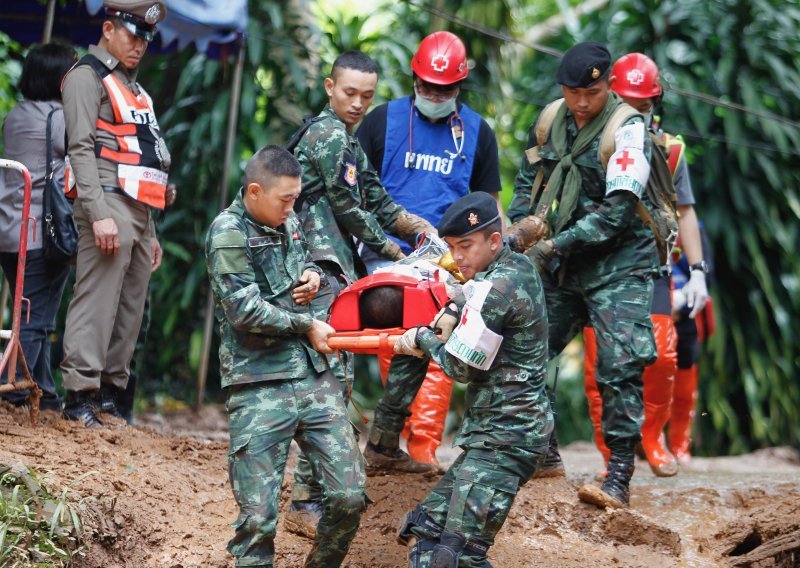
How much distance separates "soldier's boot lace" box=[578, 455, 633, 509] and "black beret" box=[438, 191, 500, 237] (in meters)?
1.94

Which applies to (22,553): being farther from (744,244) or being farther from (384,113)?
(744,244)

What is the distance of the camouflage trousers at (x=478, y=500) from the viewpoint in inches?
183

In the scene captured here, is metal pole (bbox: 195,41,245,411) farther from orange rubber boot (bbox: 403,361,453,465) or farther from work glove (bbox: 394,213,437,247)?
work glove (bbox: 394,213,437,247)

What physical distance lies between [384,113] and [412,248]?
808 mm

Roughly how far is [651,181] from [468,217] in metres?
1.82

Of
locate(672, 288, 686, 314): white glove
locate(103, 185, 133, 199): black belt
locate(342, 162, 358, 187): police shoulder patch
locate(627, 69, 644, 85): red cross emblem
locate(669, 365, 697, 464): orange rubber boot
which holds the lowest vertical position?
locate(669, 365, 697, 464): orange rubber boot

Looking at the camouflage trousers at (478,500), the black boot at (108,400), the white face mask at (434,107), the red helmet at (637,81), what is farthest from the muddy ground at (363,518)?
the red helmet at (637,81)

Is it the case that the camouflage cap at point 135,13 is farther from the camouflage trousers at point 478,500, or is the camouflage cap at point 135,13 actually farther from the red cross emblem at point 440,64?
the camouflage trousers at point 478,500

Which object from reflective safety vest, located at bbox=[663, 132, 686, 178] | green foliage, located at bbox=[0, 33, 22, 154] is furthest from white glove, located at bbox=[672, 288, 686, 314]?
green foliage, located at bbox=[0, 33, 22, 154]

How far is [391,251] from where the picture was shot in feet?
18.6

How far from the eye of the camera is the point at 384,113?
6.28 metres

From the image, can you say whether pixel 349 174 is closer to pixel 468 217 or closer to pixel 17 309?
pixel 468 217

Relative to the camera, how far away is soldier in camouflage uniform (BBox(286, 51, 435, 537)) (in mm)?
5410

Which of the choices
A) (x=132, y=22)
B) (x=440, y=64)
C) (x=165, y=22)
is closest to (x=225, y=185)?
(x=165, y=22)
